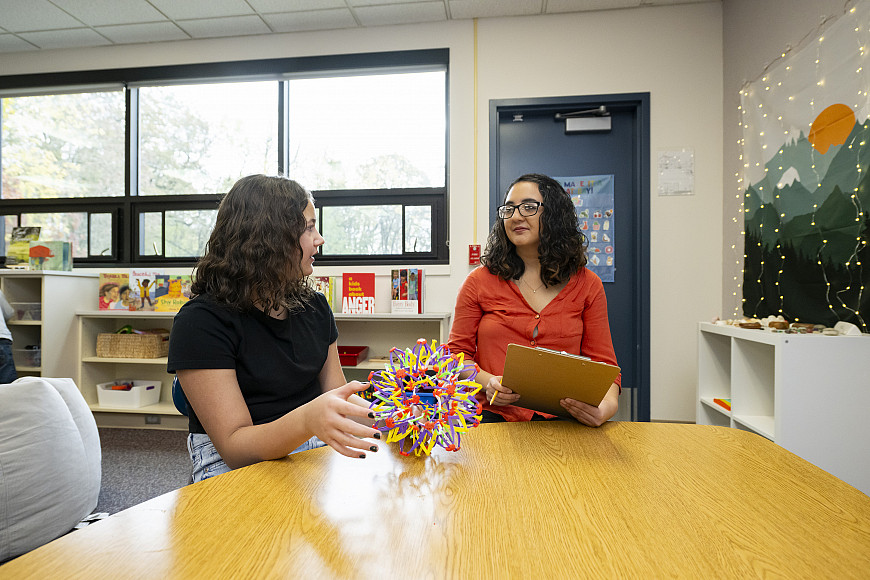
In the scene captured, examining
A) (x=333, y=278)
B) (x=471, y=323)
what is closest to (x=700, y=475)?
(x=471, y=323)

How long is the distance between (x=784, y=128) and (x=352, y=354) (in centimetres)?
261

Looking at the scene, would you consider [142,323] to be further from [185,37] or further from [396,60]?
[396,60]

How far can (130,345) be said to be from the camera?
3.24 metres

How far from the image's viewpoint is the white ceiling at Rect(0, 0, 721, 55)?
9.84 feet

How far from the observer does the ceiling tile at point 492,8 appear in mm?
2977

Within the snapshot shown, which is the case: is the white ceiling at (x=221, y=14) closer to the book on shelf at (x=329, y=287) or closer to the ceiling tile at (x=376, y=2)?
the ceiling tile at (x=376, y=2)

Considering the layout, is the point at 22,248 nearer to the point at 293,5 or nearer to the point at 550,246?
the point at 293,5

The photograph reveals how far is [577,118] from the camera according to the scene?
3.18 metres

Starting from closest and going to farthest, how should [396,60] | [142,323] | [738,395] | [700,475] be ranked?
1. [700,475]
2. [738,395]
3. [396,60]
4. [142,323]

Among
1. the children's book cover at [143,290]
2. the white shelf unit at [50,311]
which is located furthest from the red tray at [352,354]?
the white shelf unit at [50,311]

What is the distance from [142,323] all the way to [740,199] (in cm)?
410

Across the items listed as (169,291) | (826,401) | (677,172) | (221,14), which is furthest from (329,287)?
(826,401)

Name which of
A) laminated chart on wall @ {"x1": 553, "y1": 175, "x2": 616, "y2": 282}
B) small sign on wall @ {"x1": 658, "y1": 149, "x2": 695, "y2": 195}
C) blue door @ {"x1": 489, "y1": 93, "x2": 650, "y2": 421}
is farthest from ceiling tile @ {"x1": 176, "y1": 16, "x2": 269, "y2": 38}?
small sign on wall @ {"x1": 658, "y1": 149, "x2": 695, "y2": 195}

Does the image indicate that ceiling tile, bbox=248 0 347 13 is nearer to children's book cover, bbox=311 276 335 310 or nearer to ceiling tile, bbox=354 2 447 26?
ceiling tile, bbox=354 2 447 26
